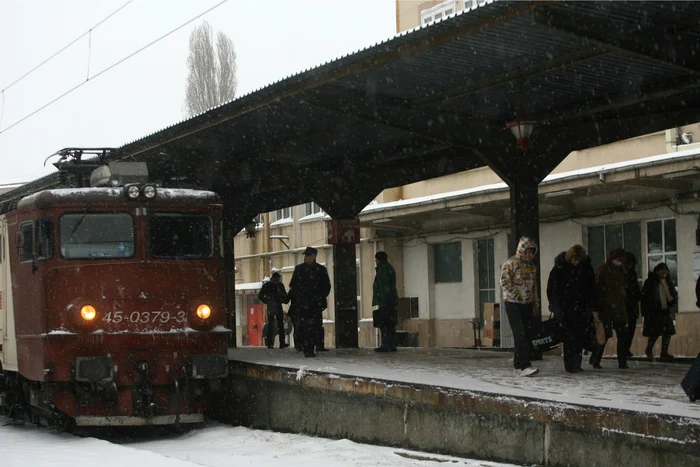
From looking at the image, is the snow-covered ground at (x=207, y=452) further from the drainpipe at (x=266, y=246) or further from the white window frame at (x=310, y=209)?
the drainpipe at (x=266, y=246)

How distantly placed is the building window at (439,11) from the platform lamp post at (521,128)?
62.0 ft

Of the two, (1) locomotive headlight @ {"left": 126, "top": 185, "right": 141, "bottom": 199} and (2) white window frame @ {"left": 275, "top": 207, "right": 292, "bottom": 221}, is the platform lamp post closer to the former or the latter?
(1) locomotive headlight @ {"left": 126, "top": 185, "right": 141, "bottom": 199}

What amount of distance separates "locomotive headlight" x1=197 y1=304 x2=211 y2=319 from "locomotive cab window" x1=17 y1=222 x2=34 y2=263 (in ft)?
7.03

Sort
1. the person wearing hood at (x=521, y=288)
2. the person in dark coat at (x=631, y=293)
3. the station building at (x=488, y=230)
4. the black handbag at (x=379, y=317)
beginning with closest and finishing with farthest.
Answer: the person wearing hood at (x=521, y=288)
the person in dark coat at (x=631, y=293)
the black handbag at (x=379, y=317)
the station building at (x=488, y=230)

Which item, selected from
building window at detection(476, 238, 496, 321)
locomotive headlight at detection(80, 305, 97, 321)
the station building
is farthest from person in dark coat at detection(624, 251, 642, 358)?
building window at detection(476, 238, 496, 321)

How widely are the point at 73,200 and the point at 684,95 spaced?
748cm

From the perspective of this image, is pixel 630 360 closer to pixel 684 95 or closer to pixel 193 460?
pixel 684 95

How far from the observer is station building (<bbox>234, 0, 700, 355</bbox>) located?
20.8 meters

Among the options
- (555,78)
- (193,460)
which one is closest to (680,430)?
(193,460)

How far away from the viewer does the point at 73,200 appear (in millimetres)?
12898

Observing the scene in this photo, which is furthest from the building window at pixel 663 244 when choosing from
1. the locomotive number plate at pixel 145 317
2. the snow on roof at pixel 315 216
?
the snow on roof at pixel 315 216

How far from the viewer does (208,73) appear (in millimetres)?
45812

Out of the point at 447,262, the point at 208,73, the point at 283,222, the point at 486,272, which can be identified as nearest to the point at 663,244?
the point at 486,272

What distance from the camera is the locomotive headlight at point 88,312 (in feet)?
40.8
